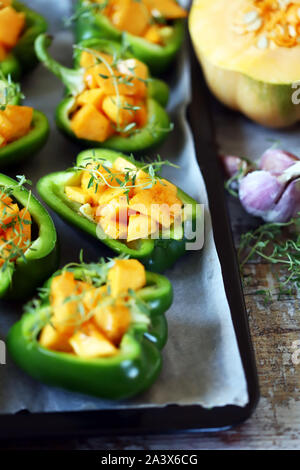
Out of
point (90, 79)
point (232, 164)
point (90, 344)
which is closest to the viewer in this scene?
point (90, 344)

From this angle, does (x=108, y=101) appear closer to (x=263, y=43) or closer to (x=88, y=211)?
(x=88, y=211)

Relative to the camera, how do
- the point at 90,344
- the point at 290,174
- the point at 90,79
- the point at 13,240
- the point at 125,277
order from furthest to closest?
the point at 90,79 → the point at 290,174 → the point at 13,240 → the point at 125,277 → the point at 90,344

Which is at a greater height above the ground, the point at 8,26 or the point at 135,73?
the point at 8,26

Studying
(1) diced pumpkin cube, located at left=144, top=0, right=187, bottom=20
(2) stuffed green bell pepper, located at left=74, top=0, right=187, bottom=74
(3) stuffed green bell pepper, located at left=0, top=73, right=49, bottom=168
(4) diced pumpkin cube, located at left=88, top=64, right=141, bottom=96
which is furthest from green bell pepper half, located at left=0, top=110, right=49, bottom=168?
(1) diced pumpkin cube, located at left=144, top=0, right=187, bottom=20

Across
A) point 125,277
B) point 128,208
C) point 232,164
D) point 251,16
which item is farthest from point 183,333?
point 251,16

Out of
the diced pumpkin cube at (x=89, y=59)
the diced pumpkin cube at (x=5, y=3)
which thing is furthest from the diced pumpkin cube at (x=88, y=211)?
Answer: the diced pumpkin cube at (x=5, y=3)
